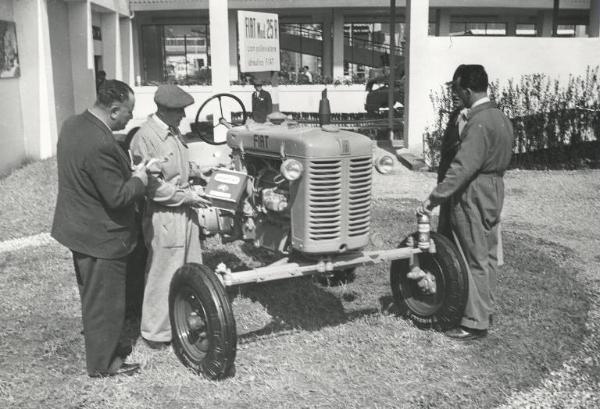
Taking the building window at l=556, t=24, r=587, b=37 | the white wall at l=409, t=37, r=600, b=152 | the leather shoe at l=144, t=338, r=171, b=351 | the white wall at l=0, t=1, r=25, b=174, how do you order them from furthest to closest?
the building window at l=556, t=24, r=587, b=37 → the white wall at l=409, t=37, r=600, b=152 → the white wall at l=0, t=1, r=25, b=174 → the leather shoe at l=144, t=338, r=171, b=351

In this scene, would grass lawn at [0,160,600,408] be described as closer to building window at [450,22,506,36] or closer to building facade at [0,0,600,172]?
building facade at [0,0,600,172]

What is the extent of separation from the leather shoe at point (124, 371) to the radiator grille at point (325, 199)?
4.62 feet

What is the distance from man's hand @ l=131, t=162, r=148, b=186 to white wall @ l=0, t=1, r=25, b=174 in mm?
8840

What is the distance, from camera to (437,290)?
14.9 ft

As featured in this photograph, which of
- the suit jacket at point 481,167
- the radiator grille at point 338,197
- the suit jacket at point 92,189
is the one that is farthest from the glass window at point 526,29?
the suit jacket at point 92,189

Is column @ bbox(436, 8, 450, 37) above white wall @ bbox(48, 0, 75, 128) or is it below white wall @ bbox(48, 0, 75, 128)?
above

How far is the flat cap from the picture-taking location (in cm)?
416

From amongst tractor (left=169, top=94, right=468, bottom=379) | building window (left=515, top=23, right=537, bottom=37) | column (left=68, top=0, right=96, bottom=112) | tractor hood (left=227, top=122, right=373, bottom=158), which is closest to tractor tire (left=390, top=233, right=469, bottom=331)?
tractor (left=169, top=94, right=468, bottom=379)

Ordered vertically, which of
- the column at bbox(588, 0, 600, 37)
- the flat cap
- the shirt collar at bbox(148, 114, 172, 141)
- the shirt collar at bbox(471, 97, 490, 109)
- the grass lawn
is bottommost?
the grass lawn

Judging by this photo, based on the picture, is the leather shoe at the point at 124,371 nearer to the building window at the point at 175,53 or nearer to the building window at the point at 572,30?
the building window at the point at 175,53

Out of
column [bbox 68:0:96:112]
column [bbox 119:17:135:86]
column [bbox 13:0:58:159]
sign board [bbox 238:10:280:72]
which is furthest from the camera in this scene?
column [bbox 119:17:135:86]

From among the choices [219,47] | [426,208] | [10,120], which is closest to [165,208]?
[426,208]

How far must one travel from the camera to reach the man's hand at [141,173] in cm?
383

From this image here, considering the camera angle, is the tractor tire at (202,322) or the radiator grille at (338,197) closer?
the tractor tire at (202,322)
